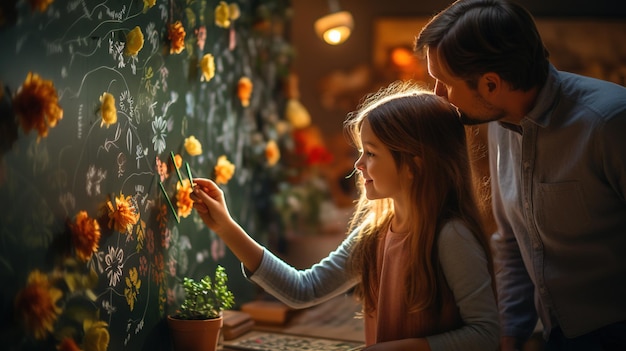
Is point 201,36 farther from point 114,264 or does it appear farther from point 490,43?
point 490,43

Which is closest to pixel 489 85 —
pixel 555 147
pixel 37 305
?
pixel 555 147

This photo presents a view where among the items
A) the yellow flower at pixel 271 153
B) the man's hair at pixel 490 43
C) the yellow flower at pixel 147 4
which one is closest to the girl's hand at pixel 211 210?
the yellow flower at pixel 147 4

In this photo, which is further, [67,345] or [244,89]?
[244,89]

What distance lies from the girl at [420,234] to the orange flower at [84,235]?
0.40 metres

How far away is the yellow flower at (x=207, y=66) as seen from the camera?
2.10 meters

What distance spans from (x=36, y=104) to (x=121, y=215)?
1.23 ft

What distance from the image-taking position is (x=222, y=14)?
7.36 ft

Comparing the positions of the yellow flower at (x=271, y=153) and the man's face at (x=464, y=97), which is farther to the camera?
the yellow flower at (x=271, y=153)

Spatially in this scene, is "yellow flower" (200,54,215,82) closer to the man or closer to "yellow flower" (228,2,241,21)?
"yellow flower" (228,2,241,21)

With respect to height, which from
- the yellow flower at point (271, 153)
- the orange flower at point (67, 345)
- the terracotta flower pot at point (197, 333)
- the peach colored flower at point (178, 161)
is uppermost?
the yellow flower at point (271, 153)

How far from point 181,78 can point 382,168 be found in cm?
64

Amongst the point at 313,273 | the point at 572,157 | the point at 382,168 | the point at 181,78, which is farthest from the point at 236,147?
the point at 572,157

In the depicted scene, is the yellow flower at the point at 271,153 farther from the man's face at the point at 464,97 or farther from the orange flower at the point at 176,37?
the man's face at the point at 464,97

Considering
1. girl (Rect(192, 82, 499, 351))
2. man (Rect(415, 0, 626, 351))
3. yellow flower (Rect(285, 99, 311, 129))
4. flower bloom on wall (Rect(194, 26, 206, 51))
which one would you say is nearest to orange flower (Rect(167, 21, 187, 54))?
flower bloom on wall (Rect(194, 26, 206, 51))
